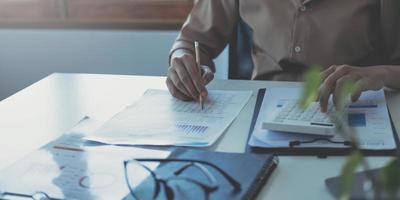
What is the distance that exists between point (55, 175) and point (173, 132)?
0.24 metres

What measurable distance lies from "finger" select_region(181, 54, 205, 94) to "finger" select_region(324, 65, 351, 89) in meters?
0.27

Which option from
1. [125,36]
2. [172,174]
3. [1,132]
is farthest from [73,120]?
[125,36]

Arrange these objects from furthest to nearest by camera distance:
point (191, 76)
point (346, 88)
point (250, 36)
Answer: point (250, 36) → point (191, 76) → point (346, 88)

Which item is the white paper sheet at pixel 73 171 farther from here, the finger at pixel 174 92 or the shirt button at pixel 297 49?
the shirt button at pixel 297 49

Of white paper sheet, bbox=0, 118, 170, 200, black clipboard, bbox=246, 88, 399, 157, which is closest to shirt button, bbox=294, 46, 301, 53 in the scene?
black clipboard, bbox=246, 88, 399, 157

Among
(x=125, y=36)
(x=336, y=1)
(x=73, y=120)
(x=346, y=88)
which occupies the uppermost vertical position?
(x=346, y=88)

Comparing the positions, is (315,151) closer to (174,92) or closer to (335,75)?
(335,75)

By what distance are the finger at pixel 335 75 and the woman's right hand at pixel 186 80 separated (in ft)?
0.87

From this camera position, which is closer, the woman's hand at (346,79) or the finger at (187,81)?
the woman's hand at (346,79)

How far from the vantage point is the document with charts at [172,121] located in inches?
35.5

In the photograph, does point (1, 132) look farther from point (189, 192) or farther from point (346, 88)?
point (346, 88)

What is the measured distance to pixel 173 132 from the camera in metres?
0.93

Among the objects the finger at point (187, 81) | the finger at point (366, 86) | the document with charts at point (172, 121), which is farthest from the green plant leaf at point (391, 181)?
the finger at point (187, 81)

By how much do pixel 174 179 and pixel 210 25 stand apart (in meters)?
0.82
